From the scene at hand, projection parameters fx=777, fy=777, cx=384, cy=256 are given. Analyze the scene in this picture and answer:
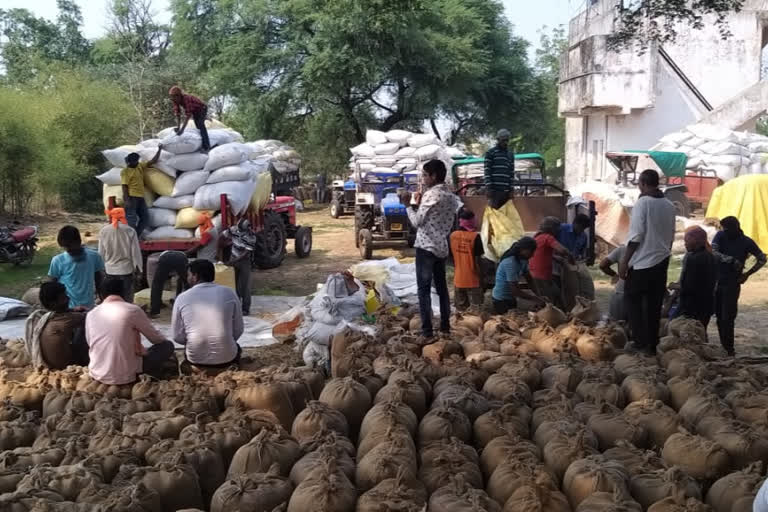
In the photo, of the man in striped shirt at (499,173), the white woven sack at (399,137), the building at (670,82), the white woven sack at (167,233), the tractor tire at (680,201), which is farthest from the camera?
the building at (670,82)

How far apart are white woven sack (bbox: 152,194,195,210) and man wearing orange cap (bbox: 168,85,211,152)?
758 millimetres

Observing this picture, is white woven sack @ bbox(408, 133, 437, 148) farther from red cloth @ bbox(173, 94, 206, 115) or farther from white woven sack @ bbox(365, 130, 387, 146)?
red cloth @ bbox(173, 94, 206, 115)

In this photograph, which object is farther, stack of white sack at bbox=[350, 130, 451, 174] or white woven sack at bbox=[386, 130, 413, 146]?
white woven sack at bbox=[386, 130, 413, 146]

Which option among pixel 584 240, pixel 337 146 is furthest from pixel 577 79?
pixel 584 240

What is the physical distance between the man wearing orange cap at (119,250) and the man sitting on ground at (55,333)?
2.41 m

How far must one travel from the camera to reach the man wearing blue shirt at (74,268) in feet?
20.9

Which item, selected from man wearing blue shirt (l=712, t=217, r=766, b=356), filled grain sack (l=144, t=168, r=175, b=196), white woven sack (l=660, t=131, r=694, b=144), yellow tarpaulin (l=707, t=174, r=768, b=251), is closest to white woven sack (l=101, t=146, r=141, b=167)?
filled grain sack (l=144, t=168, r=175, b=196)

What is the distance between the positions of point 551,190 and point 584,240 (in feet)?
10.9

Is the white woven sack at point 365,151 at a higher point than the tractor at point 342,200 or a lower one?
higher

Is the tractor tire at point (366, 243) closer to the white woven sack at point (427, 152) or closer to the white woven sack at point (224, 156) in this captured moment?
the white woven sack at point (427, 152)

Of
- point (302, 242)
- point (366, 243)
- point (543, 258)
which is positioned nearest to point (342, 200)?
point (302, 242)

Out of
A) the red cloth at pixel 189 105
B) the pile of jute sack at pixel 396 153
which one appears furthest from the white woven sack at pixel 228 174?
the pile of jute sack at pixel 396 153

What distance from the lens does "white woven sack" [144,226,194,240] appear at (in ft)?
30.6

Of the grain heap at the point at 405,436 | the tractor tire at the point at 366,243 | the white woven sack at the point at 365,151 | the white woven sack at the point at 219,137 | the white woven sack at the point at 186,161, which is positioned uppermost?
the white woven sack at the point at 365,151
